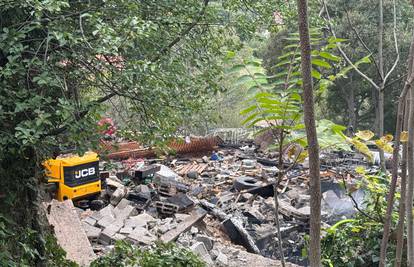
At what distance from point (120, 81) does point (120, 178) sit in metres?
10.4

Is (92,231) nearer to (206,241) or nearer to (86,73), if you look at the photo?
(206,241)

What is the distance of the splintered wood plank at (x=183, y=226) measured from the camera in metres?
9.11

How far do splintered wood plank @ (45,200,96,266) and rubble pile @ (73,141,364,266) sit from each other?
0.56m

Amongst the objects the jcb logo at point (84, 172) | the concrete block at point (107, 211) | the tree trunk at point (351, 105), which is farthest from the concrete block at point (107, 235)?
the tree trunk at point (351, 105)

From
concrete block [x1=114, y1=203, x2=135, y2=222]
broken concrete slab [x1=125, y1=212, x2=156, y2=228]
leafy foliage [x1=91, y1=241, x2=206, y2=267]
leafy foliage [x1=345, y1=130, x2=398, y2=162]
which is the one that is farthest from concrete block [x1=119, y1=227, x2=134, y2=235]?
leafy foliage [x1=345, y1=130, x2=398, y2=162]

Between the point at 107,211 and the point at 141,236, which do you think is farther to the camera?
the point at 107,211

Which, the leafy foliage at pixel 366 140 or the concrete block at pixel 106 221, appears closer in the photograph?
the leafy foliage at pixel 366 140

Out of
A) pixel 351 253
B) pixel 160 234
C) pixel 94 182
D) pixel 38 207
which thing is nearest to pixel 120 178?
pixel 94 182

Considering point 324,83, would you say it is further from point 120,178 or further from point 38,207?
point 120,178

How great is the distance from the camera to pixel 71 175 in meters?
10.2

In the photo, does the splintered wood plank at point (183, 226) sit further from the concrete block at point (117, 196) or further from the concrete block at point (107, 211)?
the concrete block at point (117, 196)

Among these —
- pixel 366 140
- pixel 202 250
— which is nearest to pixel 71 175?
pixel 202 250

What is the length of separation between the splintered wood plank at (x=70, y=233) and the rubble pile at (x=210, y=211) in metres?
0.56

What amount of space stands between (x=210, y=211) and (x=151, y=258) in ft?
23.2
